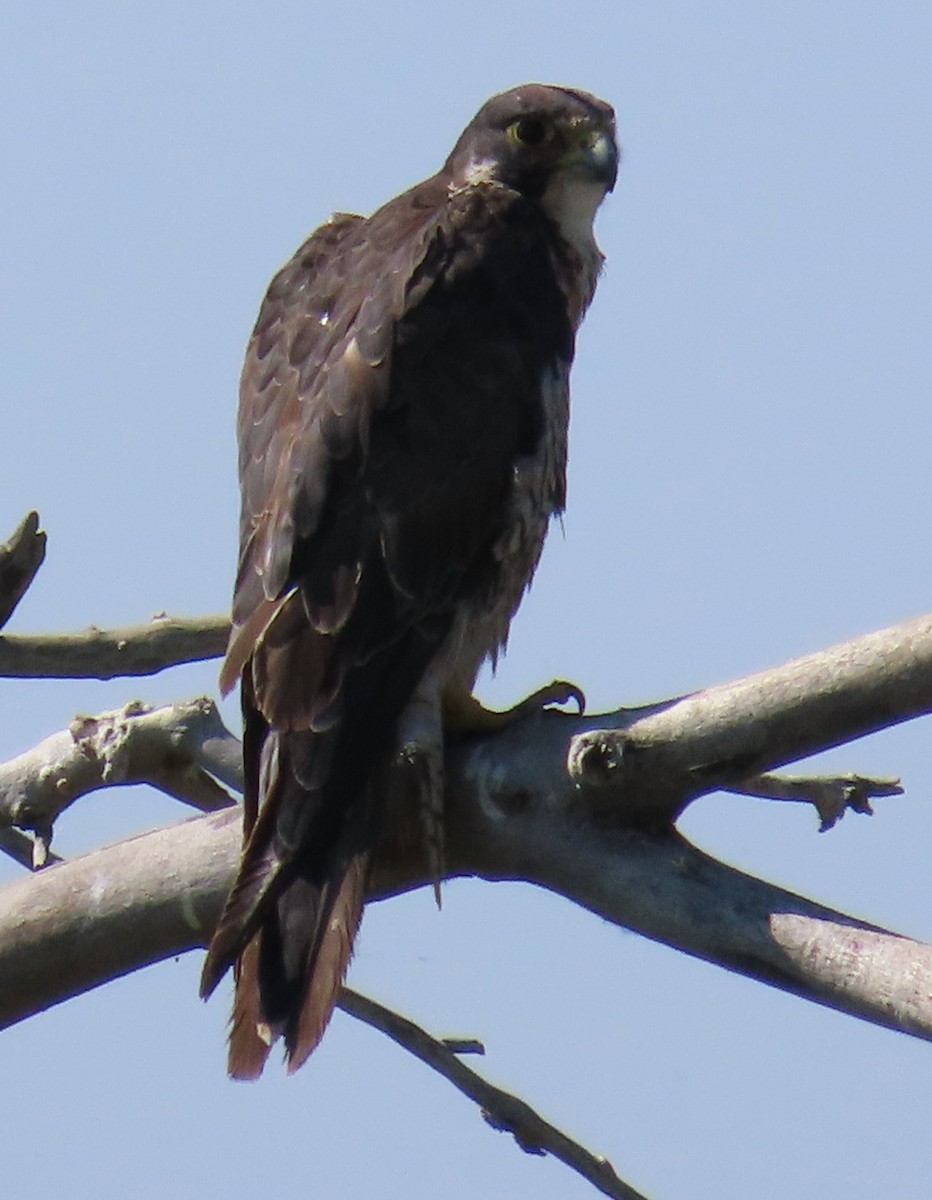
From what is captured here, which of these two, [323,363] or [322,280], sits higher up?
[322,280]

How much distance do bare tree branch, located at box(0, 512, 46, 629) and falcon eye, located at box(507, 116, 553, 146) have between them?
1.48 metres

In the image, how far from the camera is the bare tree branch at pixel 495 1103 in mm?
2621

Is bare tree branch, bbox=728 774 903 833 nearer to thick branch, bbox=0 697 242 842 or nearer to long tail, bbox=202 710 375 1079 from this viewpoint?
long tail, bbox=202 710 375 1079

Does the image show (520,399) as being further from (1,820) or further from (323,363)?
(1,820)

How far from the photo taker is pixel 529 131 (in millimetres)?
3965

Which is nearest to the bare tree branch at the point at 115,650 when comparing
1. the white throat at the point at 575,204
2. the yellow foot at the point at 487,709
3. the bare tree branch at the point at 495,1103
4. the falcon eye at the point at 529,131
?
the yellow foot at the point at 487,709

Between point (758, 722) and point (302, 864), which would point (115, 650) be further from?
point (758, 722)

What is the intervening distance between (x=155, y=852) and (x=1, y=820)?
→ 0.72m

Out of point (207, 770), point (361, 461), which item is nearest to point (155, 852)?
point (207, 770)

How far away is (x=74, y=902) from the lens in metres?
2.76

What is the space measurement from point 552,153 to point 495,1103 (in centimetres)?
204

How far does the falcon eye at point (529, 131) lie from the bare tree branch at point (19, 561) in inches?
58.2

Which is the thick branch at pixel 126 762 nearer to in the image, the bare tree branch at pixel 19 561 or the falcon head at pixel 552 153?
the bare tree branch at pixel 19 561

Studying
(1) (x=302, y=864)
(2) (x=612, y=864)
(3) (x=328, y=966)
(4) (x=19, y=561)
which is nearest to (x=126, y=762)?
(4) (x=19, y=561)
